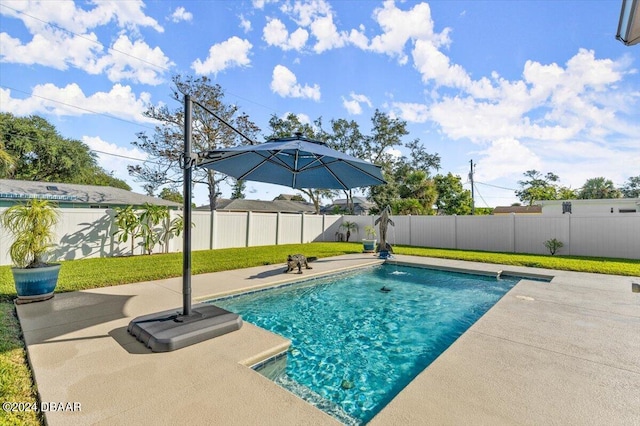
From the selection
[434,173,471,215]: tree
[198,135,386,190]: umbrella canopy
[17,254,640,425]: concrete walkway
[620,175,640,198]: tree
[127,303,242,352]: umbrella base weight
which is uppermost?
[620,175,640,198]: tree

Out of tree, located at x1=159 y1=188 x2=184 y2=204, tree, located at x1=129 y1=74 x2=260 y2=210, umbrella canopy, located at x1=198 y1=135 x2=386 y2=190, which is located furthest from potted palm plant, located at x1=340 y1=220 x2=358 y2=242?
tree, located at x1=159 y1=188 x2=184 y2=204

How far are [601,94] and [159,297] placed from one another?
1624cm

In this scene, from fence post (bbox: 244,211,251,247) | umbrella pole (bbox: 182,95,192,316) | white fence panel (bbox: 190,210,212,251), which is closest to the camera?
umbrella pole (bbox: 182,95,192,316)

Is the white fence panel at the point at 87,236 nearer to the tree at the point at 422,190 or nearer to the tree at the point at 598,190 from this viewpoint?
the tree at the point at 422,190

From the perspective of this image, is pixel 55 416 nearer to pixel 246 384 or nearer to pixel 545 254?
pixel 246 384

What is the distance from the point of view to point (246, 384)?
7.66 feet

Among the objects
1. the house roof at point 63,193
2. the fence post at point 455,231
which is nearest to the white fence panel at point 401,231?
the fence post at point 455,231

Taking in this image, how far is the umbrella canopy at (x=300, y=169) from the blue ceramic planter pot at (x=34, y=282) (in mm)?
3003

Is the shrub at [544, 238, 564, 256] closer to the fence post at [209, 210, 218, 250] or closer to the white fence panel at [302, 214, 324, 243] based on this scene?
the white fence panel at [302, 214, 324, 243]

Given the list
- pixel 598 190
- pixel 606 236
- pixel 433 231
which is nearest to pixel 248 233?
pixel 433 231

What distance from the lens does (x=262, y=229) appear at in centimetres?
1373

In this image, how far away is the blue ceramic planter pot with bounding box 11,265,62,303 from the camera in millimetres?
4363

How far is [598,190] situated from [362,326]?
49.3 meters

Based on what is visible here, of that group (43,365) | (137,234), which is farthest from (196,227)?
(43,365)
